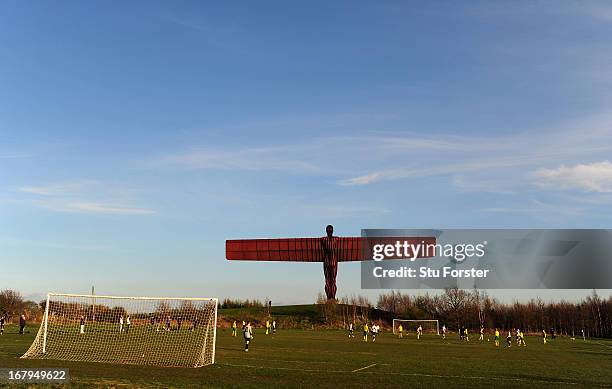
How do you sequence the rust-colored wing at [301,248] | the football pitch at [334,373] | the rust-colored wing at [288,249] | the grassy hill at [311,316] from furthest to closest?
the grassy hill at [311,316] < the rust-colored wing at [288,249] < the rust-colored wing at [301,248] < the football pitch at [334,373]

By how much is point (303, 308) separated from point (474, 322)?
33716 mm

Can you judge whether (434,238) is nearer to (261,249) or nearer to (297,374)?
(261,249)

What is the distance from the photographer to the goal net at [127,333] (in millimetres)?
30455

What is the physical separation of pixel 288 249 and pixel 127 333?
46.9m

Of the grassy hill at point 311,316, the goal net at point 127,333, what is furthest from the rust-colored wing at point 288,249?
the goal net at point 127,333

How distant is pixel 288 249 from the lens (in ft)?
293

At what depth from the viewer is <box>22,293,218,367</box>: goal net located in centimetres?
3045

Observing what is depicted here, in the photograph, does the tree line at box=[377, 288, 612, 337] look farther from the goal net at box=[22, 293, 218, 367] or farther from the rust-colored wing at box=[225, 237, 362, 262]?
the goal net at box=[22, 293, 218, 367]

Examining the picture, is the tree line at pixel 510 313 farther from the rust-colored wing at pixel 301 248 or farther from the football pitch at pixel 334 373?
the football pitch at pixel 334 373

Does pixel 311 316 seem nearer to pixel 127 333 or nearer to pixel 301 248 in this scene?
pixel 301 248

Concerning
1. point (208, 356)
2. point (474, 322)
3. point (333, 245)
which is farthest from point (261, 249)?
point (208, 356)

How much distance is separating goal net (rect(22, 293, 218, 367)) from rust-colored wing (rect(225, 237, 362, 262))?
43.4 m

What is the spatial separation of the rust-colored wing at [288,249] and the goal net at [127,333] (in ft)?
142

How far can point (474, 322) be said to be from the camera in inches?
4387
